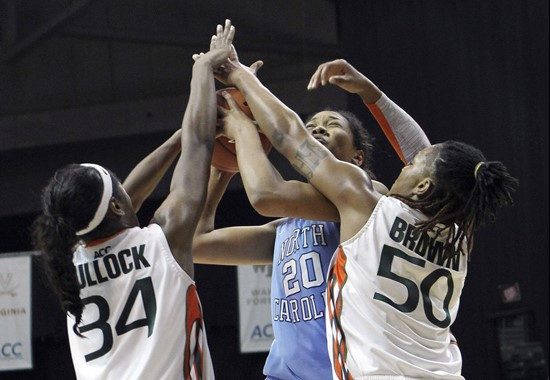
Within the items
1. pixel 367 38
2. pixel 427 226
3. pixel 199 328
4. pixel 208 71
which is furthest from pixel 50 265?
pixel 367 38

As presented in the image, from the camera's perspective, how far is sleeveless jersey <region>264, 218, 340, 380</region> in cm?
282

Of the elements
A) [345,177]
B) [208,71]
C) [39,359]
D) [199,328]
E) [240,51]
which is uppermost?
[240,51]

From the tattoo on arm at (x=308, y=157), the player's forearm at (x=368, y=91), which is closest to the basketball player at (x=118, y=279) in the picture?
the tattoo on arm at (x=308, y=157)

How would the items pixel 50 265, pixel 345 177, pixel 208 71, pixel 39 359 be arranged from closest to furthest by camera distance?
pixel 50 265, pixel 345 177, pixel 208 71, pixel 39 359

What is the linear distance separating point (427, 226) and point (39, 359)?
4.55m

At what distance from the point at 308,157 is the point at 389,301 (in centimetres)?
45

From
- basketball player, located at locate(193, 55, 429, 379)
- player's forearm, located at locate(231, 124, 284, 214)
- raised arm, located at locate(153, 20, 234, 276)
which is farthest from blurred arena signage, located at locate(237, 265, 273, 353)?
player's forearm, located at locate(231, 124, 284, 214)

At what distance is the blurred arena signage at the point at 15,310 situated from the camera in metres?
6.38

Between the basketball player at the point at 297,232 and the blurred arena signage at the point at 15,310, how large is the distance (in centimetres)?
358

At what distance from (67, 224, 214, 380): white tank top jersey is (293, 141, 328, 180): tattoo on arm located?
433 millimetres

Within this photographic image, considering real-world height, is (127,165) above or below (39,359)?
above

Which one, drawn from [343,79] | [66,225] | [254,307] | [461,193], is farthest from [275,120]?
[254,307]

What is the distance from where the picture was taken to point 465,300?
6176mm

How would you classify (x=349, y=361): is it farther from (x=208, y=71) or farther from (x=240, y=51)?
(x=240, y=51)
